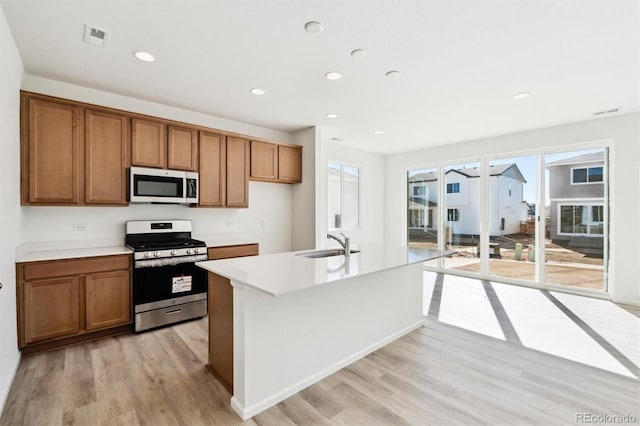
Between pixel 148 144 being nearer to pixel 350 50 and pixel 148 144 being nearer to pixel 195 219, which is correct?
pixel 195 219

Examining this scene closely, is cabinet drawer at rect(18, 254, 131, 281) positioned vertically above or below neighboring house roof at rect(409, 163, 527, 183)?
below

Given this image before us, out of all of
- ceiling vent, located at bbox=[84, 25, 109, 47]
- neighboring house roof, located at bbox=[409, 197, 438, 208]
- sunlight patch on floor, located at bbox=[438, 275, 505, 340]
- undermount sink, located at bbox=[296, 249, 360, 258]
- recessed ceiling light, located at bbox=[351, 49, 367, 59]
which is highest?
ceiling vent, located at bbox=[84, 25, 109, 47]

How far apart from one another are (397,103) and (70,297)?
4065mm

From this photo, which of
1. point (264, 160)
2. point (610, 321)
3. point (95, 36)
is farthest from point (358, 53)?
point (610, 321)

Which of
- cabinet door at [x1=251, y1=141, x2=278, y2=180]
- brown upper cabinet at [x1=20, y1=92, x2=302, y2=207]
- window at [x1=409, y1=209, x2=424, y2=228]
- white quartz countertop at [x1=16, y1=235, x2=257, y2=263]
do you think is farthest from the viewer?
window at [x1=409, y1=209, x2=424, y2=228]

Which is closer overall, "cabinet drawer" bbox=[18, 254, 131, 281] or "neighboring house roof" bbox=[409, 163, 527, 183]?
"cabinet drawer" bbox=[18, 254, 131, 281]

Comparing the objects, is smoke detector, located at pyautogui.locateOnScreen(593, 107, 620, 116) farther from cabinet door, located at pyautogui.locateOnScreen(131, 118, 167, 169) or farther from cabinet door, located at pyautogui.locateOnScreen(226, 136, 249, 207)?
cabinet door, located at pyautogui.locateOnScreen(131, 118, 167, 169)

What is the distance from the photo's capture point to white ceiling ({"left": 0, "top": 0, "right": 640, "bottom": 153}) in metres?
2.00

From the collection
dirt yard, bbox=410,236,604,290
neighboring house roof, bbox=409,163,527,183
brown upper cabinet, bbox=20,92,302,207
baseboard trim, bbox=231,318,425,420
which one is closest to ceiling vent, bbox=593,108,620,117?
neighboring house roof, bbox=409,163,527,183

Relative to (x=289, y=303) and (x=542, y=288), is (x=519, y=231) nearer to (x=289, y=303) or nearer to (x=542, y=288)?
(x=542, y=288)

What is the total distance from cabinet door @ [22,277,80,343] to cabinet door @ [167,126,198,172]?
164 centimetres

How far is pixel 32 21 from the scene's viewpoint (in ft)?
6.98

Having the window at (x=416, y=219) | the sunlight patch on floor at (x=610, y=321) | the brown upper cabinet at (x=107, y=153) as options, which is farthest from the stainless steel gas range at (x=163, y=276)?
the window at (x=416, y=219)

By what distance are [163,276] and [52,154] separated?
5.24ft
